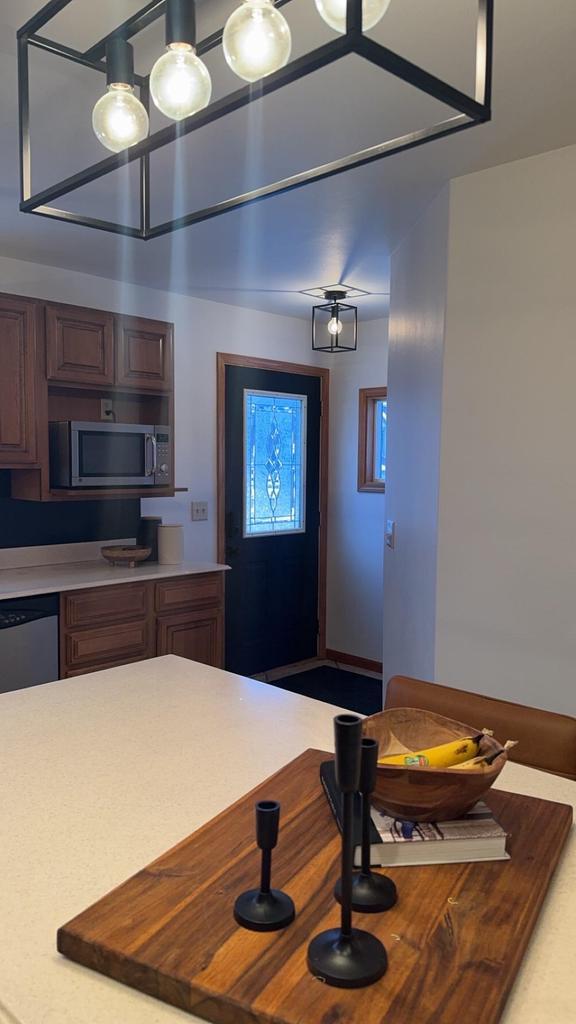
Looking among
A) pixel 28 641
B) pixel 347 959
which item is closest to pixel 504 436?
pixel 347 959

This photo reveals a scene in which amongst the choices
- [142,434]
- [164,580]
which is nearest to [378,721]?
[164,580]

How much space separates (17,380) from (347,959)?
9.94 ft

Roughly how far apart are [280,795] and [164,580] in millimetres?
2563

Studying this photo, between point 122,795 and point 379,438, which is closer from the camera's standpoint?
point 122,795

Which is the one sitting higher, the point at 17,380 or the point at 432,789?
the point at 17,380

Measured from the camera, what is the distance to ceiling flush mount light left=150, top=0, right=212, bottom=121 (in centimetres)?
102

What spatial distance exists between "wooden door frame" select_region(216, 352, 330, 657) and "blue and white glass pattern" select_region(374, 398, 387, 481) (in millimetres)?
383

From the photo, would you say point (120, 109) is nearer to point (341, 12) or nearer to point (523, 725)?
point (341, 12)

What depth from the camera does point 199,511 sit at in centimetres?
441

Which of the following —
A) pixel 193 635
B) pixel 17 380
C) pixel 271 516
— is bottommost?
pixel 193 635

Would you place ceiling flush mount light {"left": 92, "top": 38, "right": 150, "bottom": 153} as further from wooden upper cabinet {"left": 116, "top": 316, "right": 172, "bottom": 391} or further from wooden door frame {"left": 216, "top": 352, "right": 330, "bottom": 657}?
wooden door frame {"left": 216, "top": 352, "right": 330, "bottom": 657}

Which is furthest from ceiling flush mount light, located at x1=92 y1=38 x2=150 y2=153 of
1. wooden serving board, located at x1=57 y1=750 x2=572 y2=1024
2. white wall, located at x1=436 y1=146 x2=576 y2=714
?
white wall, located at x1=436 y1=146 x2=576 y2=714

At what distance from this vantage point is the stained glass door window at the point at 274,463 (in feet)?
15.4

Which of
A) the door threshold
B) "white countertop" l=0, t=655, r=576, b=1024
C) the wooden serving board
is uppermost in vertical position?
the wooden serving board
